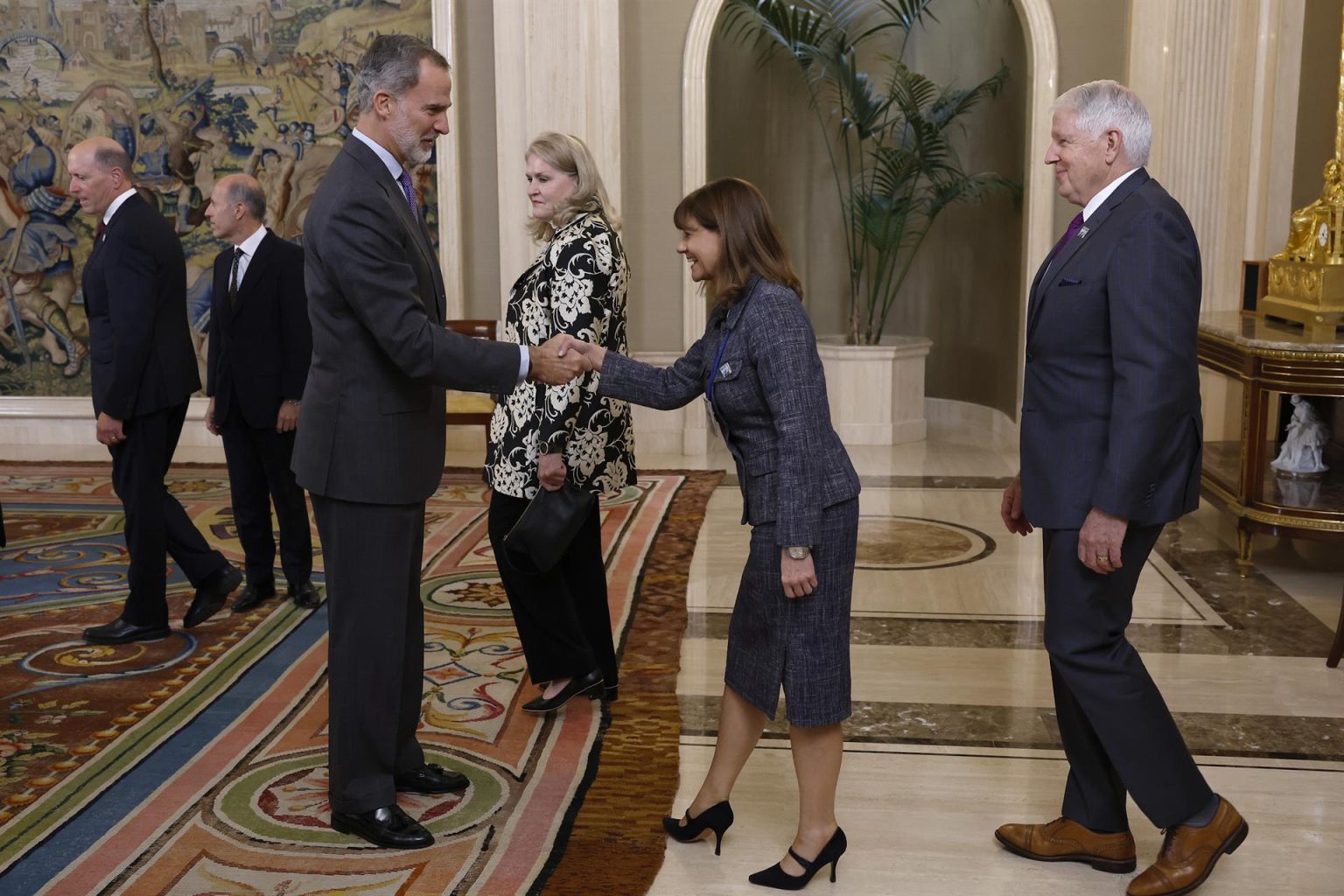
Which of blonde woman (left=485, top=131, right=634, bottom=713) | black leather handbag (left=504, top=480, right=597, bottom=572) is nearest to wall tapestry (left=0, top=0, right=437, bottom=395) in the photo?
blonde woman (left=485, top=131, right=634, bottom=713)

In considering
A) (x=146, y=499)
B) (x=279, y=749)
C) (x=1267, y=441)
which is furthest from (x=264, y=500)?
(x=1267, y=441)

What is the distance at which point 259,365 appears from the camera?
5203mm

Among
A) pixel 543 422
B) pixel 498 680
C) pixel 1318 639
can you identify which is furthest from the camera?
pixel 1318 639

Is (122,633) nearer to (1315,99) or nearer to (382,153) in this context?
(382,153)

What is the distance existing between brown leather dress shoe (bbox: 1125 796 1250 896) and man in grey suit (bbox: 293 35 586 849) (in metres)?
1.81

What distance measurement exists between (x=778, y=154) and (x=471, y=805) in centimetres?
806

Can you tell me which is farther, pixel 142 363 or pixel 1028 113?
pixel 1028 113

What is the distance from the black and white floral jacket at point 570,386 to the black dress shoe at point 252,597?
1.88 m

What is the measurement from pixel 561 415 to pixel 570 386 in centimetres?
9

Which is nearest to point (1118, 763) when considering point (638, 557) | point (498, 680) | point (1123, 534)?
point (1123, 534)

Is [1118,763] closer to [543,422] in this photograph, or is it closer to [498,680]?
[543,422]

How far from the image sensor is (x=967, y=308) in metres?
10.5

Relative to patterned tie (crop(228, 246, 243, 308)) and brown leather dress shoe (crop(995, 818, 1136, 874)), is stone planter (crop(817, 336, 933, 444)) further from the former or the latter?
brown leather dress shoe (crop(995, 818, 1136, 874))

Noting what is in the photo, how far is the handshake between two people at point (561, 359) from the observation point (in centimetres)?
340
